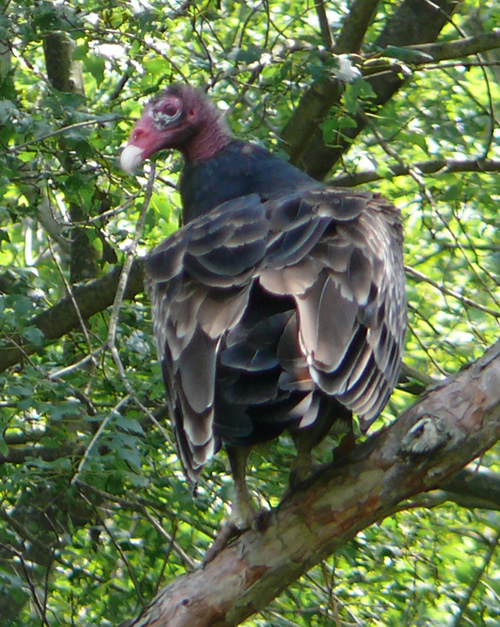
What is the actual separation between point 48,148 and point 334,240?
232 centimetres

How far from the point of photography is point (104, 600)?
18.6 ft

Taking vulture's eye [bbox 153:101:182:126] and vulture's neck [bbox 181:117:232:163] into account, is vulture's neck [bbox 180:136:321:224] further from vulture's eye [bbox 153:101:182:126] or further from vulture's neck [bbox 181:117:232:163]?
vulture's eye [bbox 153:101:182:126]

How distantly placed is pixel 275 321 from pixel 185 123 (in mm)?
2352

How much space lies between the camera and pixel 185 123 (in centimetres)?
532

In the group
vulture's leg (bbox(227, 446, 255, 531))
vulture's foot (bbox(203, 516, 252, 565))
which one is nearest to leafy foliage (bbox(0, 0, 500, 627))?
vulture's leg (bbox(227, 446, 255, 531))

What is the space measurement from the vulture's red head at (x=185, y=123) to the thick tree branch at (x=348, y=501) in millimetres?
2297

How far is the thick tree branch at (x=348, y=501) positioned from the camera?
3.35 meters

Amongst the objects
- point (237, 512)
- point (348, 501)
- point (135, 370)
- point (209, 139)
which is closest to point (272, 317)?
point (348, 501)

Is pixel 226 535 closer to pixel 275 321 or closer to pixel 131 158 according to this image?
pixel 275 321

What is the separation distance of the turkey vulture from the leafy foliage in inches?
30.5

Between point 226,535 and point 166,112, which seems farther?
Result: point 166,112

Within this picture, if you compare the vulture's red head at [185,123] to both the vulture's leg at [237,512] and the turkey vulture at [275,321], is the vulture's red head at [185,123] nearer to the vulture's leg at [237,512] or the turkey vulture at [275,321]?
the turkey vulture at [275,321]

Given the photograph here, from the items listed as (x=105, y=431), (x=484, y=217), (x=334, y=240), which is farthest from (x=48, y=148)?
(x=484, y=217)

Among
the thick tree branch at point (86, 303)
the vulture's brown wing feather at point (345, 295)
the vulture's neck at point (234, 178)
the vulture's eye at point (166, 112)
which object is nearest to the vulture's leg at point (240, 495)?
the vulture's brown wing feather at point (345, 295)
